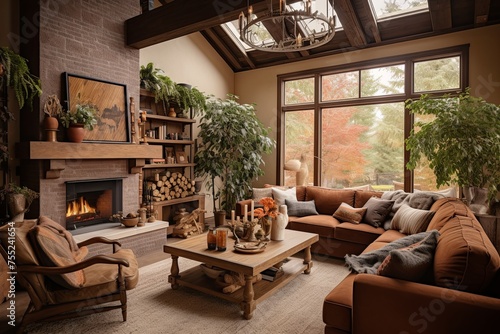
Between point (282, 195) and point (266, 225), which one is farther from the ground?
point (282, 195)

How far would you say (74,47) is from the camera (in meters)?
3.95

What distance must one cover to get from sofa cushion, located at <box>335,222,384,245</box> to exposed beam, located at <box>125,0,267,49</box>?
2.80 m

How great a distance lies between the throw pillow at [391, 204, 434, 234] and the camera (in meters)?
3.51

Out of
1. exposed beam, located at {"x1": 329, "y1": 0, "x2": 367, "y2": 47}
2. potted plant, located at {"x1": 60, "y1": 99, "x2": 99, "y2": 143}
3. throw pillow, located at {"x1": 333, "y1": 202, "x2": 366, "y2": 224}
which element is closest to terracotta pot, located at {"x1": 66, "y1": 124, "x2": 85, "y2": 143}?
potted plant, located at {"x1": 60, "y1": 99, "x2": 99, "y2": 143}

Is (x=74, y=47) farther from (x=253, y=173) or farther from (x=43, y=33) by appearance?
(x=253, y=173)

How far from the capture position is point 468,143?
3590 mm

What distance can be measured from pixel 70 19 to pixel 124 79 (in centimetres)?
93

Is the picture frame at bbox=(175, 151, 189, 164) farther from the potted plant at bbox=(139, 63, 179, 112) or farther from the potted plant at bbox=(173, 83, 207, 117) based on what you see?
the potted plant at bbox=(139, 63, 179, 112)

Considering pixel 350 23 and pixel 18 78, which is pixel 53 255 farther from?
pixel 350 23

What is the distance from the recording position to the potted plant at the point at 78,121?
12.5ft

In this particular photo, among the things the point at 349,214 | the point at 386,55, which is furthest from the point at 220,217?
the point at 386,55

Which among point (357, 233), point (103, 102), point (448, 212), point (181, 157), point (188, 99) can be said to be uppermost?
point (188, 99)

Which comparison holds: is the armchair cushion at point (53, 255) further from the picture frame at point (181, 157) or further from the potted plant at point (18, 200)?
the picture frame at point (181, 157)

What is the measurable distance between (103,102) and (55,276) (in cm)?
254
